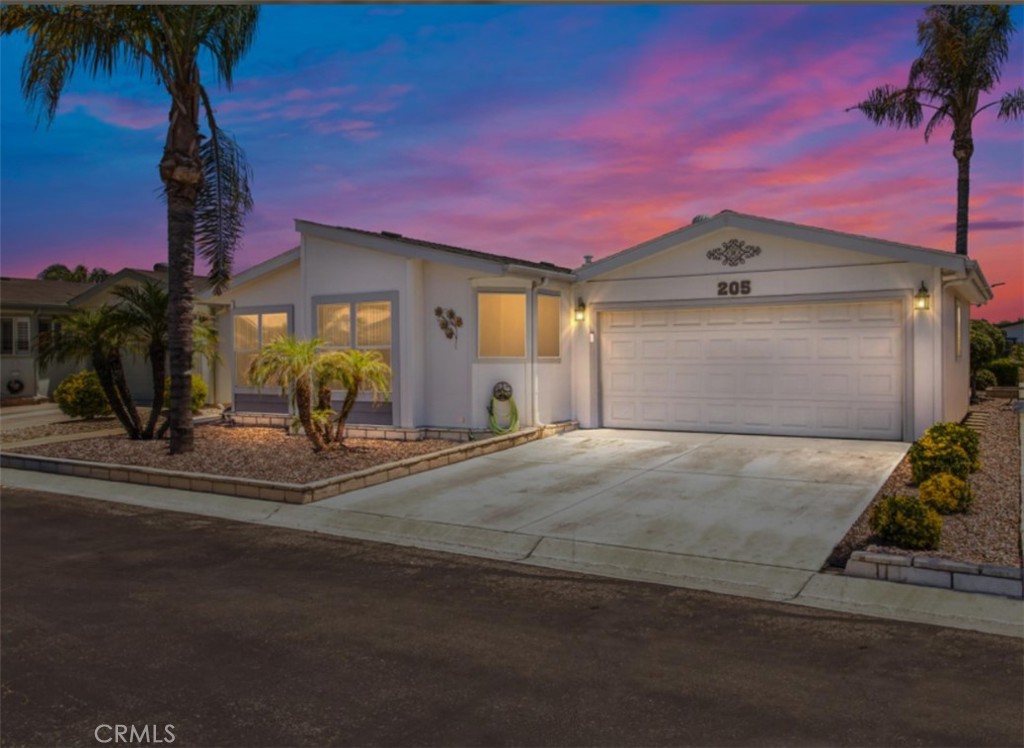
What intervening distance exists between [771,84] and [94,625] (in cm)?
1085

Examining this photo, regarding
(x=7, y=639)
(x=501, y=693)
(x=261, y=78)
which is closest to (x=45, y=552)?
(x=7, y=639)

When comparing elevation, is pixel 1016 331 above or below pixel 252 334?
above

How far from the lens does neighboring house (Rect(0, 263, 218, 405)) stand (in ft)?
69.4

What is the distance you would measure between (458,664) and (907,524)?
3861mm

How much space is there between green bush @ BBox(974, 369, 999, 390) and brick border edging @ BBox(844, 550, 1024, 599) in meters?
17.5

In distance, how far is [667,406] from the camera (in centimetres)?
1389

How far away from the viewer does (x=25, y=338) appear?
22422mm

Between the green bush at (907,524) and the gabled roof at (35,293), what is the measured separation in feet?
76.0

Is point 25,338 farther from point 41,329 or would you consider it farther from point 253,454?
point 253,454

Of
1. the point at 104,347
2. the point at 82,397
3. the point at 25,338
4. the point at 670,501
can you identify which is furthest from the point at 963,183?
the point at 25,338

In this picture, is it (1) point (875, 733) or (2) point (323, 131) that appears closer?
(1) point (875, 733)

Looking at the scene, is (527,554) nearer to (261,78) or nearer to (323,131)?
(261,78)

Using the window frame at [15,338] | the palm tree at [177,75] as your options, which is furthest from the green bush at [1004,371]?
the window frame at [15,338]

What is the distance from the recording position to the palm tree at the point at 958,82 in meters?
21.4
